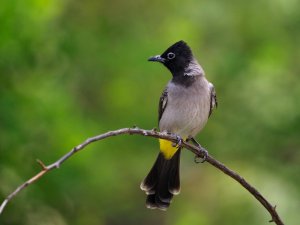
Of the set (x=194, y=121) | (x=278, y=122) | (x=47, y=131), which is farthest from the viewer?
(x=278, y=122)

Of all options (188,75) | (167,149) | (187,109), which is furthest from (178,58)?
(167,149)

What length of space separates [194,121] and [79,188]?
1.57 m

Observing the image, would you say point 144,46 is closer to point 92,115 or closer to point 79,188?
point 92,115

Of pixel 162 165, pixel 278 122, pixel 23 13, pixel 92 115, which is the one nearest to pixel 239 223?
pixel 278 122

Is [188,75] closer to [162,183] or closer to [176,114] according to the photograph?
[176,114]

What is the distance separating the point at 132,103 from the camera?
8.53 meters

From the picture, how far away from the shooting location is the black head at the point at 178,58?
581 centimetres

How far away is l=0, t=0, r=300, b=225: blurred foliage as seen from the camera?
6.27m

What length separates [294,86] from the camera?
27.5 feet

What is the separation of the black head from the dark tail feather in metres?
0.74

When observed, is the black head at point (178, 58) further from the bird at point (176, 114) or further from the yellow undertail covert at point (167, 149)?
the yellow undertail covert at point (167, 149)

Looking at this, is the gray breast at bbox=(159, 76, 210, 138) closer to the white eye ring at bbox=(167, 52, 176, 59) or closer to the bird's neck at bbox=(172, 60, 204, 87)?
the bird's neck at bbox=(172, 60, 204, 87)

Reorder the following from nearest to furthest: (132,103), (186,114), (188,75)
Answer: (186,114), (188,75), (132,103)

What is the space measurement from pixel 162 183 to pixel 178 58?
3.58 ft
